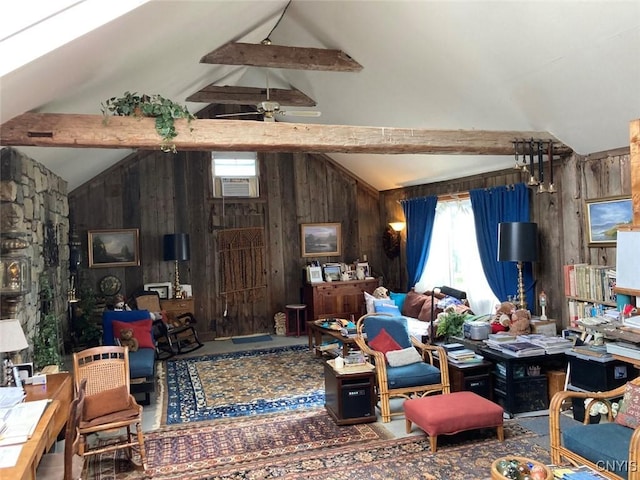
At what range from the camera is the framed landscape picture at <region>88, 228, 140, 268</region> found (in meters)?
7.55

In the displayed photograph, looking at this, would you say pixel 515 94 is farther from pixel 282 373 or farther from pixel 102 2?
pixel 282 373

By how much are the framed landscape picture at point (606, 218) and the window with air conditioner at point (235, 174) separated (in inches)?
211

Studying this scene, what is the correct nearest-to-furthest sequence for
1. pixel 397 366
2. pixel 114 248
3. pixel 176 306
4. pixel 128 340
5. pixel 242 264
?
pixel 397 366 → pixel 128 340 → pixel 176 306 → pixel 114 248 → pixel 242 264

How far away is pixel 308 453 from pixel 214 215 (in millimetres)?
5271

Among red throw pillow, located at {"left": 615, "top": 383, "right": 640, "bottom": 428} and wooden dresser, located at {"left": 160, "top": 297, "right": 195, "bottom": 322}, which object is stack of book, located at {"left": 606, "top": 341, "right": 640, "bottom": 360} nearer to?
red throw pillow, located at {"left": 615, "top": 383, "right": 640, "bottom": 428}

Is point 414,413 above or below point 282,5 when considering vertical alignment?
below

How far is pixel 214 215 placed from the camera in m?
8.22

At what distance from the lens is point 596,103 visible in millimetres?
4020

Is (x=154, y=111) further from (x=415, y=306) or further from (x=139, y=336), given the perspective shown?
(x=415, y=306)

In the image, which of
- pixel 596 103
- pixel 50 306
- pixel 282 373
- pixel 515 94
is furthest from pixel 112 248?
pixel 596 103

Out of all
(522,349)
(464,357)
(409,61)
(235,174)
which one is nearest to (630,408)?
(522,349)

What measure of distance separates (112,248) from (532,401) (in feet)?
20.8

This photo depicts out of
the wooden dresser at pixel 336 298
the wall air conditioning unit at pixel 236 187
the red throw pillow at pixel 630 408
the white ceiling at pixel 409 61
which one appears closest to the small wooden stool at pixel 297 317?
the wooden dresser at pixel 336 298

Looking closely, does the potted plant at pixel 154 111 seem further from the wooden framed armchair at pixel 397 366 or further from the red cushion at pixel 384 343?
the red cushion at pixel 384 343
